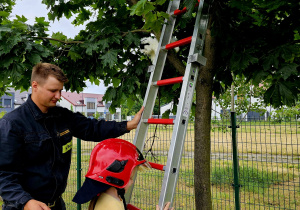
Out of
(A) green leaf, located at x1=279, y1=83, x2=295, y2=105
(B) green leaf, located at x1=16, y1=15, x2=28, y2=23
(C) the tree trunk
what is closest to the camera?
(A) green leaf, located at x1=279, y1=83, x2=295, y2=105

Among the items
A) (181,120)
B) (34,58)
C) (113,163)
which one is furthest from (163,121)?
(34,58)

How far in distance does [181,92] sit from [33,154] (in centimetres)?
129

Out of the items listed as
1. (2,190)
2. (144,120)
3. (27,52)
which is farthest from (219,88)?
(2,190)

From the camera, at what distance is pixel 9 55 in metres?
2.61

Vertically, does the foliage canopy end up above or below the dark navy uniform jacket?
above

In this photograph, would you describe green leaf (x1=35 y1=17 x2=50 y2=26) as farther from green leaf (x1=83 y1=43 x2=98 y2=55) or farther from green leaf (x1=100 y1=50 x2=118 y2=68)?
green leaf (x1=100 y1=50 x2=118 y2=68)

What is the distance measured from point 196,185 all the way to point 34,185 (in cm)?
147

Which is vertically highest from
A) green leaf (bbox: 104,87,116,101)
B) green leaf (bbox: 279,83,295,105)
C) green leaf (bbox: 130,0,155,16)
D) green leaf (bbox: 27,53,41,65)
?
green leaf (bbox: 130,0,155,16)

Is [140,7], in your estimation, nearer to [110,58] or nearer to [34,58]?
[110,58]

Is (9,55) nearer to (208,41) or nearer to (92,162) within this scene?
(92,162)

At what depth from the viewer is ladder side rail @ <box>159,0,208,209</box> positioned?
205cm

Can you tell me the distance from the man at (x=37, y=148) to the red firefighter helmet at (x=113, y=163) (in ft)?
1.54

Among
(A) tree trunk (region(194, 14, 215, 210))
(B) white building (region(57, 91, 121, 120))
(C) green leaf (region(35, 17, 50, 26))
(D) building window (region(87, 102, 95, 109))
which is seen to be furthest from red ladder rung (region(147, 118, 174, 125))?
(D) building window (region(87, 102, 95, 109))

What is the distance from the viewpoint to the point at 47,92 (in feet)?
7.09
